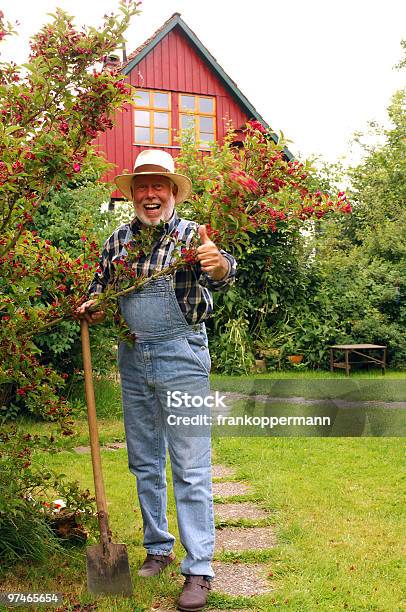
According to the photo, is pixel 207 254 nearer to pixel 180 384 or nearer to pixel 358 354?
pixel 180 384

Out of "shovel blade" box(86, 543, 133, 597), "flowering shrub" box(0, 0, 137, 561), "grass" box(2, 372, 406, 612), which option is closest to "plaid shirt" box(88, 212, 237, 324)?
"flowering shrub" box(0, 0, 137, 561)

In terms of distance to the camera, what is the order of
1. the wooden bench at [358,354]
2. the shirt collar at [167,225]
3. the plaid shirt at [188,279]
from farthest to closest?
1. the wooden bench at [358,354]
2. the shirt collar at [167,225]
3. the plaid shirt at [188,279]

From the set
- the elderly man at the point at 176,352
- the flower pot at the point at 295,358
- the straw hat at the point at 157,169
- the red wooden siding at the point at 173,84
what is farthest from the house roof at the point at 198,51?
the elderly man at the point at 176,352

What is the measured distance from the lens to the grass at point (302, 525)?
322 centimetres

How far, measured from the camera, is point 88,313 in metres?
3.39

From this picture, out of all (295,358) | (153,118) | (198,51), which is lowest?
(295,358)

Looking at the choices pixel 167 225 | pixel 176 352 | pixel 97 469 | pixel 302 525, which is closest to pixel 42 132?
pixel 167 225

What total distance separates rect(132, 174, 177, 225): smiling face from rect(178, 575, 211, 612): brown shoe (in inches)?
62.0

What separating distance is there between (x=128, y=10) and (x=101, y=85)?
32cm

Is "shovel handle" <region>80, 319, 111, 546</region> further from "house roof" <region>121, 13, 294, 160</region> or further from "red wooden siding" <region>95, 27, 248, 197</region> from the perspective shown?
"house roof" <region>121, 13, 294, 160</region>

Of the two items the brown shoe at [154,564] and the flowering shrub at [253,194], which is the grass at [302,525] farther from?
the flowering shrub at [253,194]

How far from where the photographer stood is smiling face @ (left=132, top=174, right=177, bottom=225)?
131 inches

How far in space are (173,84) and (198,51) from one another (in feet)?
3.49

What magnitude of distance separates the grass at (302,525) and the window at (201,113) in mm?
11077
